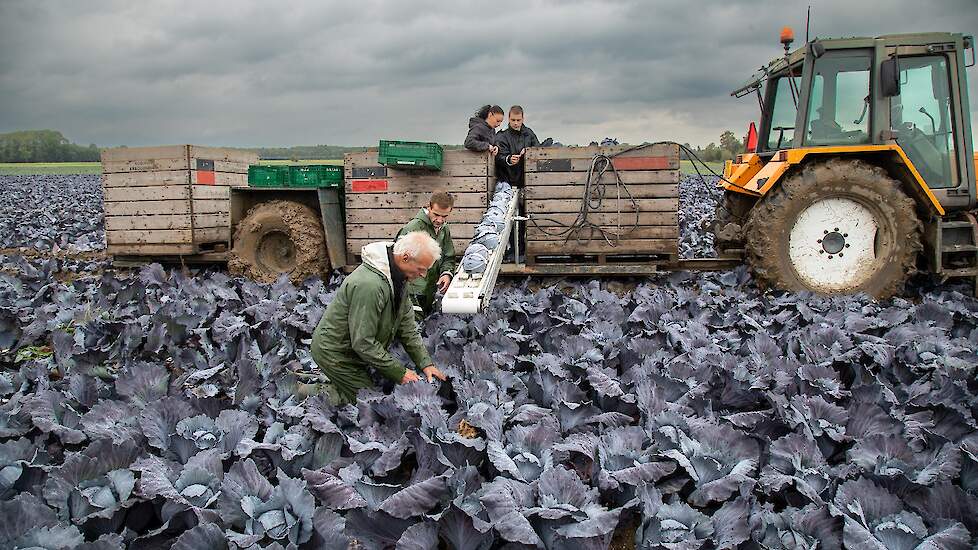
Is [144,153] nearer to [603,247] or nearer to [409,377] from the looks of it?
[603,247]

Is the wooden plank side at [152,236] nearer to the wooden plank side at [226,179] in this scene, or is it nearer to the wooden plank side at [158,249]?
the wooden plank side at [158,249]

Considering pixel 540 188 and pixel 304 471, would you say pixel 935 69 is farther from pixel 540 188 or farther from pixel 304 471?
pixel 304 471

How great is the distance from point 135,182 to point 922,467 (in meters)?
8.66

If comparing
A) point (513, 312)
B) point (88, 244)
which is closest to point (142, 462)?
point (513, 312)

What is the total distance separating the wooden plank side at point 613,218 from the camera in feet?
25.2

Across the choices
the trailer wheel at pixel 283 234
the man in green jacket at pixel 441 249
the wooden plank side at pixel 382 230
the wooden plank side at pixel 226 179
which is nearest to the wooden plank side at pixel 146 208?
the wooden plank side at pixel 226 179

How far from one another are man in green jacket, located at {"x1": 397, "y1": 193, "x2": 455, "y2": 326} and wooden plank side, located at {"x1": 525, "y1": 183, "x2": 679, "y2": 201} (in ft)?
6.16

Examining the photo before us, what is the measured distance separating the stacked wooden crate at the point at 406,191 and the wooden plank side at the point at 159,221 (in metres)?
2.09

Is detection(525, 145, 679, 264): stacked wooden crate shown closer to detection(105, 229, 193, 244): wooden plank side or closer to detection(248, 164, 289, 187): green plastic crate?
detection(248, 164, 289, 187): green plastic crate

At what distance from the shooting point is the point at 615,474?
10.5ft

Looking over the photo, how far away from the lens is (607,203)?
766cm

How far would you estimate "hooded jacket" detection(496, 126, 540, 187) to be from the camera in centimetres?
812

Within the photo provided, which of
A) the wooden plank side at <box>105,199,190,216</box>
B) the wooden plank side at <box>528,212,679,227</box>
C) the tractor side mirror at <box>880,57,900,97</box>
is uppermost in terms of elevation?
the tractor side mirror at <box>880,57,900,97</box>

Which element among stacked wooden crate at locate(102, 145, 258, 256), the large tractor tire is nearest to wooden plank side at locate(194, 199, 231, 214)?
stacked wooden crate at locate(102, 145, 258, 256)
